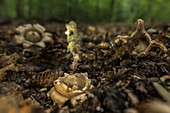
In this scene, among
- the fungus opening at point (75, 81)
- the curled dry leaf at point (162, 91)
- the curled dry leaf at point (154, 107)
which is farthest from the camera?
the fungus opening at point (75, 81)

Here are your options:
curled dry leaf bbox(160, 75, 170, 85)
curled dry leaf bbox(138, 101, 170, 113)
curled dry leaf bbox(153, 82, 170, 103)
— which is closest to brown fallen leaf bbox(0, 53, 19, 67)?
curled dry leaf bbox(138, 101, 170, 113)

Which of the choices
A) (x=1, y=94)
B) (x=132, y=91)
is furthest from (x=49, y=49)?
(x=132, y=91)

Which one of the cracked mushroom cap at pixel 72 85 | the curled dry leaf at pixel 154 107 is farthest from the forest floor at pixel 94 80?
the cracked mushroom cap at pixel 72 85

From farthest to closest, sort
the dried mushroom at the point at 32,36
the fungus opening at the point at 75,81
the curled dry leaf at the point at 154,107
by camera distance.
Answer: the dried mushroom at the point at 32,36 → the fungus opening at the point at 75,81 → the curled dry leaf at the point at 154,107

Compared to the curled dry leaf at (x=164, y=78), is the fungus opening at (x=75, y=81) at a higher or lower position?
higher

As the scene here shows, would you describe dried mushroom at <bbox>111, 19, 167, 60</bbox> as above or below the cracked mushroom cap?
above

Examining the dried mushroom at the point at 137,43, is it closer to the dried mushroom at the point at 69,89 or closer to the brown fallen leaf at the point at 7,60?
the dried mushroom at the point at 69,89

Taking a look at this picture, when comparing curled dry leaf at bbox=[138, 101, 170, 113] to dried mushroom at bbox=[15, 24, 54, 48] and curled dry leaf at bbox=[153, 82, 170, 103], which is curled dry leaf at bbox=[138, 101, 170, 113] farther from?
dried mushroom at bbox=[15, 24, 54, 48]
